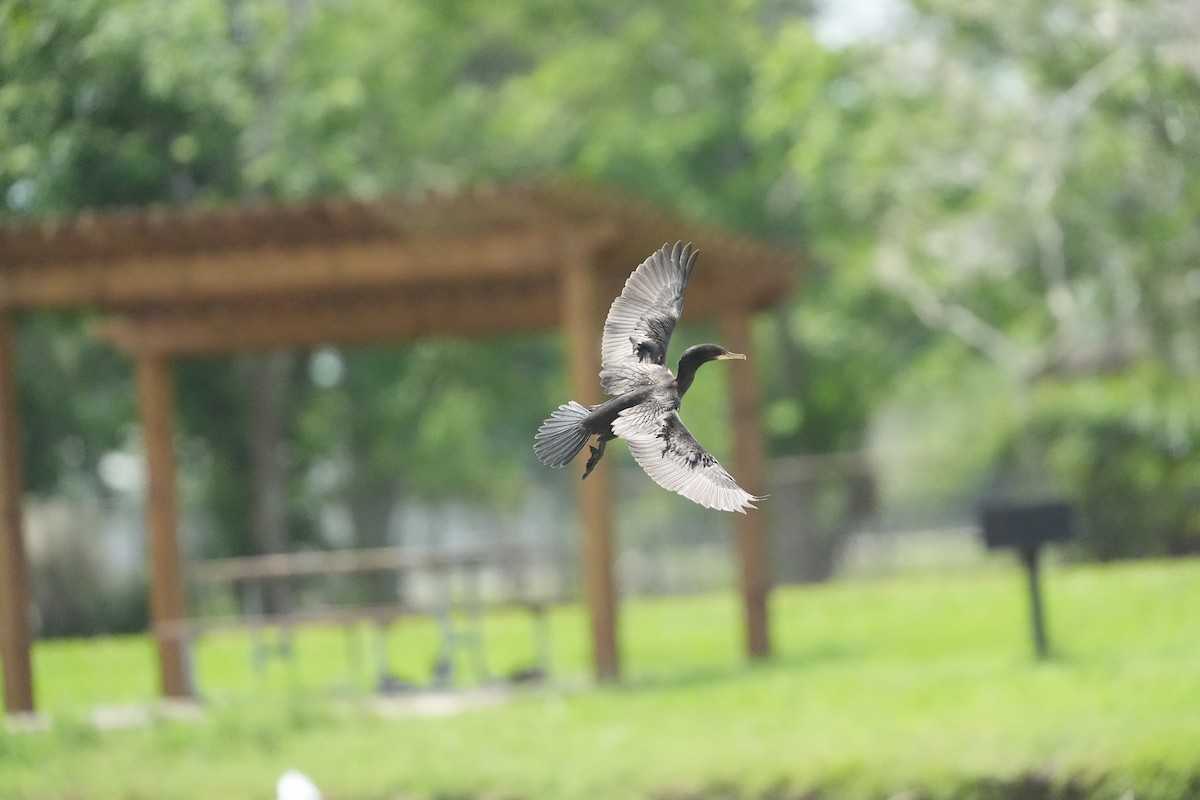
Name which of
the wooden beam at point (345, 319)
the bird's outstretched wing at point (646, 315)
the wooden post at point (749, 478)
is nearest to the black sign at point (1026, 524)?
the wooden post at point (749, 478)

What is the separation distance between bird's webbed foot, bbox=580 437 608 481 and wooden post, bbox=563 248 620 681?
23.7ft

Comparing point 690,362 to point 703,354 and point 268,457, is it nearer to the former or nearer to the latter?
point 703,354

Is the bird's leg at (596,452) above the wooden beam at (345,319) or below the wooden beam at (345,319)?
below

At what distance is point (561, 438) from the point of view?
8.90 ft

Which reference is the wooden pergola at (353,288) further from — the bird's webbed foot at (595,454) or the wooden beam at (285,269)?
the bird's webbed foot at (595,454)

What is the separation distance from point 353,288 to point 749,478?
282cm

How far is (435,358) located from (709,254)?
1024 cm

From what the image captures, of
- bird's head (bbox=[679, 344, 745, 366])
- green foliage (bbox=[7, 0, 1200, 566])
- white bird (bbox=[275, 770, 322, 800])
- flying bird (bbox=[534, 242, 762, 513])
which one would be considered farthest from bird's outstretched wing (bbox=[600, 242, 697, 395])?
green foliage (bbox=[7, 0, 1200, 566])

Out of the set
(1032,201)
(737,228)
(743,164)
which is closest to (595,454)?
(1032,201)

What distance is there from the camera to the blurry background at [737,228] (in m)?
14.5

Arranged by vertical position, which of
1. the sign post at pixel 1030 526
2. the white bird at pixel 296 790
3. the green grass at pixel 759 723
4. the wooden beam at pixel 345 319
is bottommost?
the green grass at pixel 759 723

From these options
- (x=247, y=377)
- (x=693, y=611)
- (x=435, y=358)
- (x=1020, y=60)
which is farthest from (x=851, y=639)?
(x=435, y=358)

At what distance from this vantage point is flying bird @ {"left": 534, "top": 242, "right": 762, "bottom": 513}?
8.34 ft

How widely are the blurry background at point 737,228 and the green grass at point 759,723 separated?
3.33m
